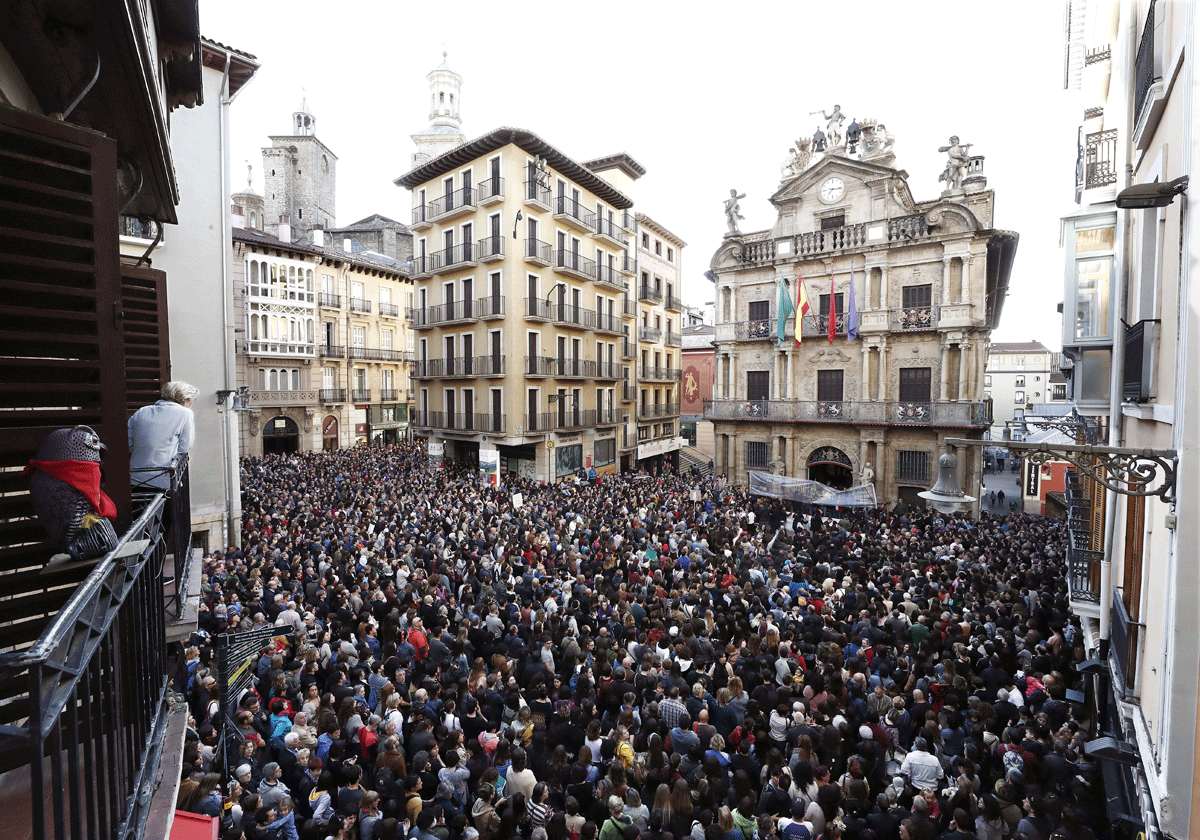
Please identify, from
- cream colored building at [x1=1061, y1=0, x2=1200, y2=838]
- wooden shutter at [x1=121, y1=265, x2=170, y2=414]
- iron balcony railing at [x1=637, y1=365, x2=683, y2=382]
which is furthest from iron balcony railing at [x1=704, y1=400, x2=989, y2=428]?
wooden shutter at [x1=121, y1=265, x2=170, y2=414]

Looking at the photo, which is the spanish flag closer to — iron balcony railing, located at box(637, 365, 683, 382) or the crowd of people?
iron balcony railing, located at box(637, 365, 683, 382)

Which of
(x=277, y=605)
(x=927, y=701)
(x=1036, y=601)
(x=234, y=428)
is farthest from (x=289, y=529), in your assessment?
(x=1036, y=601)

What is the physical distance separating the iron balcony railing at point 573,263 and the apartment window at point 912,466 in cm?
1656

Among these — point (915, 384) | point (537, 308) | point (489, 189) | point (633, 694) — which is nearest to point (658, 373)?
point (537, 308)

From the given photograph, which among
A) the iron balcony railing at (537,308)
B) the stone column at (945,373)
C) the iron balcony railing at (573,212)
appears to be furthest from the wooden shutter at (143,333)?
the stone column at (945,373)

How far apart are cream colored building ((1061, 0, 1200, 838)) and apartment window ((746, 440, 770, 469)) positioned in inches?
621

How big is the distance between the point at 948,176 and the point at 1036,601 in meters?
18.5

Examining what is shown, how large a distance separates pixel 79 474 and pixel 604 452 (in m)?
28.3

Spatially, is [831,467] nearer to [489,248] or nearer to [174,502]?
[489,248]

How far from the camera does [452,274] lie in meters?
27.0

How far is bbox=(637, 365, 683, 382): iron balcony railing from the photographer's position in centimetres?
3547

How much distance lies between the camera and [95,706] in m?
2.22

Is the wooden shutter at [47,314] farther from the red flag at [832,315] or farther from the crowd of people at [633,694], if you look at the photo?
the red flag at [832,315]

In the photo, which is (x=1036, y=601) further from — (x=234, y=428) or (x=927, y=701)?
(x=234, y=428)
